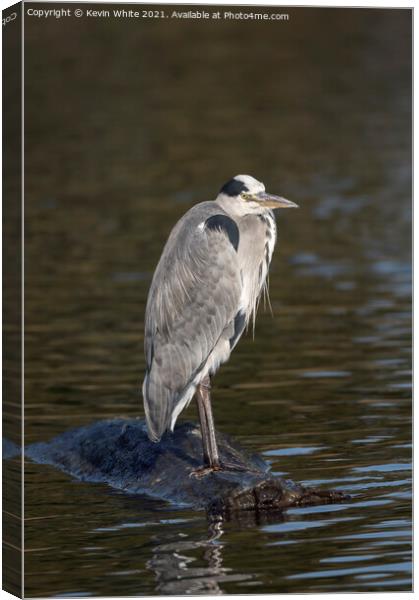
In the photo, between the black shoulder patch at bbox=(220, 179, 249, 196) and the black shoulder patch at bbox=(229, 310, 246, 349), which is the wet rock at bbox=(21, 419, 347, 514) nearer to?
the black shoulder patch at bbox=(229, 310, 246, 349)

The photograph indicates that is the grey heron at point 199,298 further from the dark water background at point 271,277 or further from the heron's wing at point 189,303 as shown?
the dark water background at point 271,277

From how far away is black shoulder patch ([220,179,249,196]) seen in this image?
9531mm

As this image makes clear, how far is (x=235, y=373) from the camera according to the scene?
12.3m

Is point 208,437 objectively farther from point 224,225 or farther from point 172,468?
point 224,225

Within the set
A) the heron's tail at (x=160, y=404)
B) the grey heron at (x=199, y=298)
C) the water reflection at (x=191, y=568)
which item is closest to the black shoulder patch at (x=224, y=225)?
the grey heron at (x=199, y=298)

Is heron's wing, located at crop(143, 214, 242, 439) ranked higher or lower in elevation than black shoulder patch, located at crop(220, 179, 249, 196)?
lower

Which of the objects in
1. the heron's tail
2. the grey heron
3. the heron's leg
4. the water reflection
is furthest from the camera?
the grey heron

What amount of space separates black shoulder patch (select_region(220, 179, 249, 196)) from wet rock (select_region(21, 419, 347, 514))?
60.7 inches

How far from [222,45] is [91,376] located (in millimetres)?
14286

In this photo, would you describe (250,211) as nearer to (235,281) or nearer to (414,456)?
(235,281)

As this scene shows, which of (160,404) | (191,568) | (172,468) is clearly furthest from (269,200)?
(191,568)

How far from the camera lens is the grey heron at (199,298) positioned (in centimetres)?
953

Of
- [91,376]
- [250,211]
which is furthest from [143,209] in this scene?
[250,211]

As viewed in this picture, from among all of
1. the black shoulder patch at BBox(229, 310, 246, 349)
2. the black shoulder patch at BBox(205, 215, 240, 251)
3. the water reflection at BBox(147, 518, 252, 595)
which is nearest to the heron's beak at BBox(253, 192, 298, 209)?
the black shoulder patch at BBox(205, 215, 240, 251)
